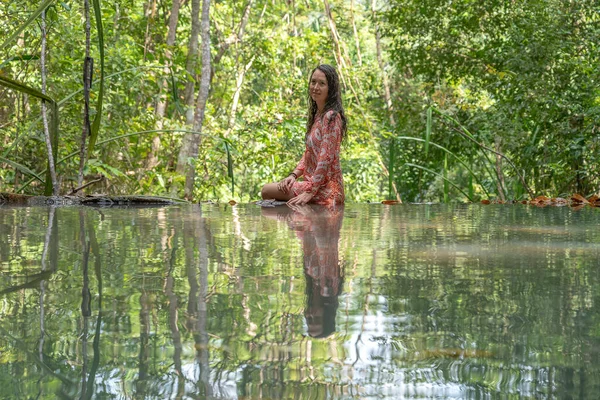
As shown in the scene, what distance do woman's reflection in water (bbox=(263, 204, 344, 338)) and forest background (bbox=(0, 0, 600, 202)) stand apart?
9.49 ft

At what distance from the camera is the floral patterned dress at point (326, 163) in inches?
188

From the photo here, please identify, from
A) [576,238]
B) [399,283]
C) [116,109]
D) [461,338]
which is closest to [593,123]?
[116,109]

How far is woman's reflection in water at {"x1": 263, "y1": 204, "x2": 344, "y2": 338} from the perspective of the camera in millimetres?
1060

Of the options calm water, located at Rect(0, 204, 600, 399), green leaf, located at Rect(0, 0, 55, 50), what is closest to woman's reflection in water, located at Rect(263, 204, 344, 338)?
calm water, located at Rect(0, 204, 600, 399)

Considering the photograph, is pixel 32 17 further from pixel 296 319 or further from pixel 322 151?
pixel 296 319

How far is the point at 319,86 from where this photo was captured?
195 inches

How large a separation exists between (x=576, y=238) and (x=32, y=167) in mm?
5574

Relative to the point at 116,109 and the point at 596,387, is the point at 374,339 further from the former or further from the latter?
the point at 116,109

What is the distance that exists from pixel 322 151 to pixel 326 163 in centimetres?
8

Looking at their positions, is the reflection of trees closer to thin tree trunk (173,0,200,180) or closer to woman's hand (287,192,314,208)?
woman's hand (287,192,314,208)

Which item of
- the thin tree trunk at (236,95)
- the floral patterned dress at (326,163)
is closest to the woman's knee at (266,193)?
the floral patterned dress at (326,163)

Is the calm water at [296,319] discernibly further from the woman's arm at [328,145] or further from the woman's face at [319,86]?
the woman's face at [319,86]

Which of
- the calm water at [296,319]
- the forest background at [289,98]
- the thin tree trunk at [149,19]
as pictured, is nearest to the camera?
the calm water at [296,319]

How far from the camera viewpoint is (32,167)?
23.0ft
